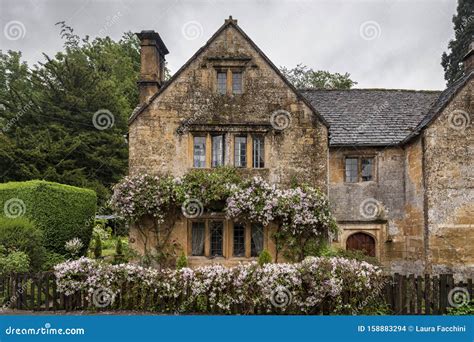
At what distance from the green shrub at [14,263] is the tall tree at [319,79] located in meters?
33.0

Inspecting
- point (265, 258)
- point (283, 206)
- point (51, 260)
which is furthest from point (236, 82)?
point (51, 260)

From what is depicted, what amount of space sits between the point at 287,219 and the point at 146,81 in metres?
7.59

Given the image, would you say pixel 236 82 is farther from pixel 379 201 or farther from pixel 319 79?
pixel 319 79

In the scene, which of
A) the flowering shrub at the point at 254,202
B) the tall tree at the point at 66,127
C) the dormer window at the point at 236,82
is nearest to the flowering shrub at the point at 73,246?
the flowering shrub at the point at 254,202

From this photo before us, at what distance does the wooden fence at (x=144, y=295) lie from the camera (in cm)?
1129

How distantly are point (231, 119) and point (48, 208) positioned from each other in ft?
23.9

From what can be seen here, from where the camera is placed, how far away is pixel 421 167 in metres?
16.1

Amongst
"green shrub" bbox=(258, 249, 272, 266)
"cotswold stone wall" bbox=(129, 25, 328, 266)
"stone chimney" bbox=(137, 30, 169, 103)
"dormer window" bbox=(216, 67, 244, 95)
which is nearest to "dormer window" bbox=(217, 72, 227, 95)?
"dormer window" bbox=(216, 67, 244, 95)

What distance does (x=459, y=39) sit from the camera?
3406cm

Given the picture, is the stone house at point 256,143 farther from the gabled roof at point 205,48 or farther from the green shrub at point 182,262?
the green shrub at point 182,262

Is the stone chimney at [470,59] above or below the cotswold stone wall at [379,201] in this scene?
above

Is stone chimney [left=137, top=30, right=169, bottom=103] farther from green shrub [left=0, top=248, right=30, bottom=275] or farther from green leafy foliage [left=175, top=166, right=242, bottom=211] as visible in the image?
green shrub [left=0, top=248, right=30, bottom=275]

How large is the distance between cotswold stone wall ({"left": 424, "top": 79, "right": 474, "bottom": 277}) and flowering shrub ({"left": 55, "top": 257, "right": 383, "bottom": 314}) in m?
5.26

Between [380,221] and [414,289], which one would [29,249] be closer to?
[414,289]
